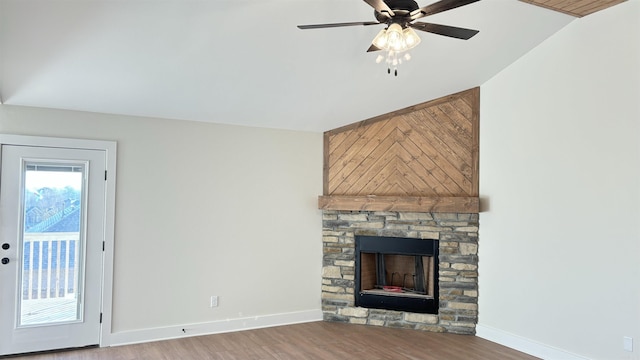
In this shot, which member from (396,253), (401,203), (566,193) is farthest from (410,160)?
(566,193)

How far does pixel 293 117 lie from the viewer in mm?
5398

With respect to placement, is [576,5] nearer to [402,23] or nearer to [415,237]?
[402,23]

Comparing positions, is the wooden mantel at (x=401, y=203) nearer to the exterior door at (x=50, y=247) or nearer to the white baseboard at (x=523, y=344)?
the white baseboard at (x=523, y=344)

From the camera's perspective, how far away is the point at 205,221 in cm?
524

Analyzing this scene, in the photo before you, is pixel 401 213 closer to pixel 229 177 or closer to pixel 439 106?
pixel 439 106

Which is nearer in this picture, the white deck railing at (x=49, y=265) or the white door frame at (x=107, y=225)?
the white deck railing at (x=49, y=265)

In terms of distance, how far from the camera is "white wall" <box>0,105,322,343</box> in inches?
189

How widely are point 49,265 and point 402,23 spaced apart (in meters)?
4.02

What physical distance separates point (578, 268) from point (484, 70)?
214cm

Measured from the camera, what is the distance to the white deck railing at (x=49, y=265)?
4.41 m

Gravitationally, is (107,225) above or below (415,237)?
above

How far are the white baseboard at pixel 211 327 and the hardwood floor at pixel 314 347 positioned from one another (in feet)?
0.31

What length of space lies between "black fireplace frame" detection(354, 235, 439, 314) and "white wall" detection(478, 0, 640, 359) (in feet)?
1.79

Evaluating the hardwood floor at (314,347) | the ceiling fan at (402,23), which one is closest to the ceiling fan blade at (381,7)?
the ceiling fan at (402,23)
